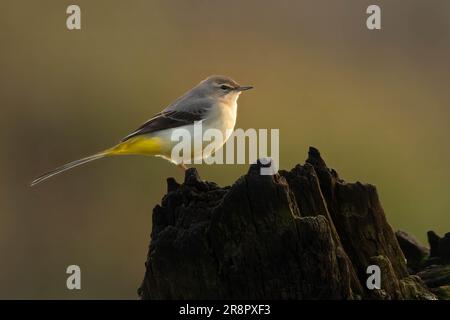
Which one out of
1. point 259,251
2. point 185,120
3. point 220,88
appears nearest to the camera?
point 259,251

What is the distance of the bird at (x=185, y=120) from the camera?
8.13 meters

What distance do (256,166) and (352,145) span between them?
9.73 meters

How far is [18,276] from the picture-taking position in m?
12.5

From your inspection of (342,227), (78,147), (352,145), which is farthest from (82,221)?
(342,227)

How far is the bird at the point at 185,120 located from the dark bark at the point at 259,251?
2.95m

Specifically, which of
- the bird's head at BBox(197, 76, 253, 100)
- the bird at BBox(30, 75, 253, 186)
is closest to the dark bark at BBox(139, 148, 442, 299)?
the bird at BBox(30, 75, 253, 186)

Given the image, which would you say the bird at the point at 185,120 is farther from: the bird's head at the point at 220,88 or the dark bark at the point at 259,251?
the dark bark at the point at 259,251

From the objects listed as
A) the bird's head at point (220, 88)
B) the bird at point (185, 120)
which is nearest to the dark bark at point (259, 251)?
the bird at point (185, 120)

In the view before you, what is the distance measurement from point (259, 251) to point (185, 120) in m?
3.72

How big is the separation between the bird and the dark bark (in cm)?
295

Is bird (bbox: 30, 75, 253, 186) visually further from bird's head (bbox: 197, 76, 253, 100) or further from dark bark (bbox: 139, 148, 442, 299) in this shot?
dark bark (bbox: 139, 148, 442, 299)

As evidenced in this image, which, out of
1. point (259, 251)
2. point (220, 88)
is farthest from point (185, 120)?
point (259, 251)

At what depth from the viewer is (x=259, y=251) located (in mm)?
4789

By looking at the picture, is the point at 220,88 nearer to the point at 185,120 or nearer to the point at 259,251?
the point at 185,120
